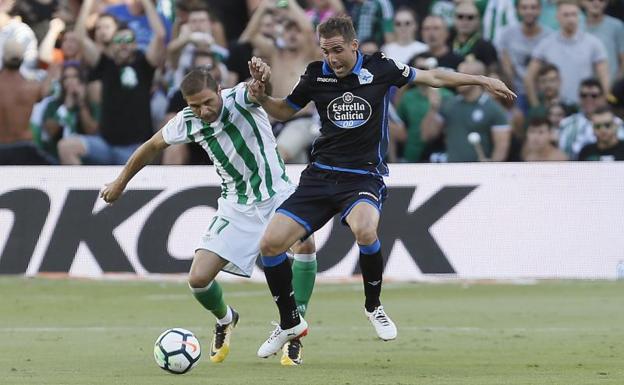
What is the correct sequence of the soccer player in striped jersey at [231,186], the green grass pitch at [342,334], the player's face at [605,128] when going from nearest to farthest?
the green grass pitch at [342,334] < the soccer player in striped jersey at [231,186] < the player's face at [605,128]

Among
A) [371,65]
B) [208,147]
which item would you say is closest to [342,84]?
[371,65]

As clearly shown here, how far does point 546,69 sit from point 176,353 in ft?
30.9

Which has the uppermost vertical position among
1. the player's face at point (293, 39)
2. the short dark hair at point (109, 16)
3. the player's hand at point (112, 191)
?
the player's hand at point (112, 191)

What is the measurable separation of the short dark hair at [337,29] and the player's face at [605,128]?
765 cm

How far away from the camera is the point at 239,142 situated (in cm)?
991

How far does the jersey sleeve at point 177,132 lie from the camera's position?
9.77m

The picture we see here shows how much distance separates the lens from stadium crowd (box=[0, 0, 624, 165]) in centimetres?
1675

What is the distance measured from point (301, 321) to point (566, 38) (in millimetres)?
8714

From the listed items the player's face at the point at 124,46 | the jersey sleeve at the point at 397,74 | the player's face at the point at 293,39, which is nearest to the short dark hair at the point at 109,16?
the player's face at the point at 124,46

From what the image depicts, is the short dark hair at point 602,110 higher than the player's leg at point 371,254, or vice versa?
the player's leg at point 371,254

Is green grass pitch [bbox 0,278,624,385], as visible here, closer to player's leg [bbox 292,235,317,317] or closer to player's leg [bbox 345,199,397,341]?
player's leg [bbox 345,199,397,341]

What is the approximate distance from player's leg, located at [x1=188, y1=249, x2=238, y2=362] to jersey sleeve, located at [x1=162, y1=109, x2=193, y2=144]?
842 millimetres

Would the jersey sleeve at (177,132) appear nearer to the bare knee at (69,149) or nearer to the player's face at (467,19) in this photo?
the bare knee at (69,149)

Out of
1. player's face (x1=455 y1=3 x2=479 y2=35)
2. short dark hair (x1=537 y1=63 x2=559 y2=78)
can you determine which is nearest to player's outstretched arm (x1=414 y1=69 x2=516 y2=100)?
short dark hair (x1=537 y1=63 x2=559 y2=78)
